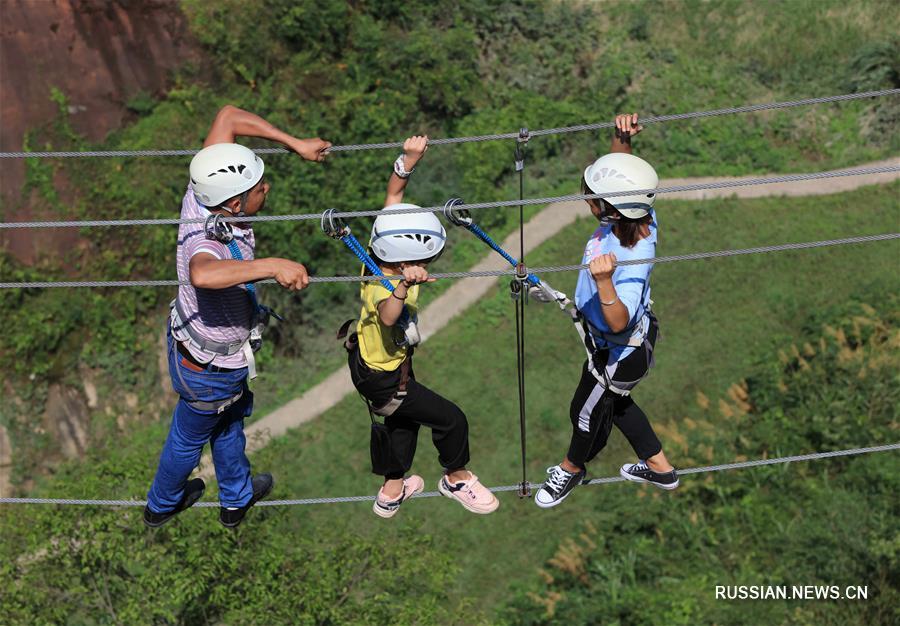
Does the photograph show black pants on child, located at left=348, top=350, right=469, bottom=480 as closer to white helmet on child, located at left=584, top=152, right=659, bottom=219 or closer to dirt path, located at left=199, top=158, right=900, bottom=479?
white helmet on child, located at left=584, top=152, right=659, bottom=219

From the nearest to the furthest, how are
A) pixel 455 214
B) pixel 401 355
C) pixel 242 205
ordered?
1. pixel 455 214
2. pixel 242 205
3. pixel 401 355

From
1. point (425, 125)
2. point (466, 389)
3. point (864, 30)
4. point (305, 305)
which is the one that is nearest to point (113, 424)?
point (305, 305)

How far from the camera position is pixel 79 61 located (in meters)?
22.6

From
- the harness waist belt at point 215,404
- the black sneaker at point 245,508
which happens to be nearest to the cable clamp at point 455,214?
the harness waist belt at point 215,404

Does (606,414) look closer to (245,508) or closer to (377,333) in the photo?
(377,333)

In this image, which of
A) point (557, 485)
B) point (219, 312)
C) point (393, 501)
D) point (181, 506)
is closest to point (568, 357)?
point (557, 485)

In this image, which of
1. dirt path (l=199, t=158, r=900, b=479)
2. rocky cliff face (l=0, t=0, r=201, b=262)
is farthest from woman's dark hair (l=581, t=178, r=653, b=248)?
rocky cliff face (l=0, t=0, r=201, b=262)

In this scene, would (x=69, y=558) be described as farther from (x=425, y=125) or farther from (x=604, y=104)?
(x=604, y=104)

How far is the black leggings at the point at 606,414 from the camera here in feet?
25.8

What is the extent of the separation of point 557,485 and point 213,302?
292 centimetres

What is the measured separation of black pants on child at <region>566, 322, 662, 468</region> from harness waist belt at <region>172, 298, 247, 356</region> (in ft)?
7.54

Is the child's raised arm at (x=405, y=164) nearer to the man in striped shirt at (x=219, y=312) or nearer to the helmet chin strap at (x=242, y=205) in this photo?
the man in striped shirt at (x=219, y=312)

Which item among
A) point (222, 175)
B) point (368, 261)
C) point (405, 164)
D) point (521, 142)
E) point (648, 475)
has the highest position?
point (222, 175)

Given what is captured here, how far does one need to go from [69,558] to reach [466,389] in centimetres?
828
